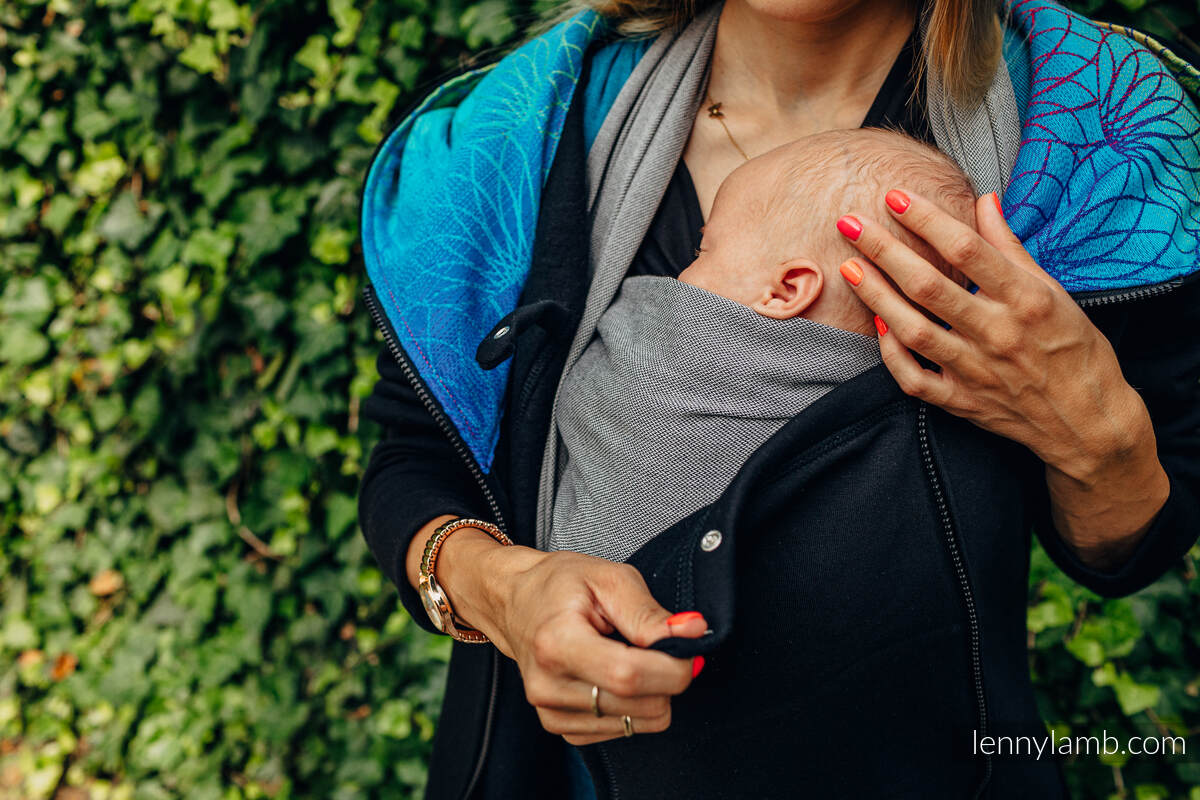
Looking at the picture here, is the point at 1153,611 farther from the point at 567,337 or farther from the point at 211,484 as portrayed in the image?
the point at 211,484

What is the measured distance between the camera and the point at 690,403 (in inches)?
40.6

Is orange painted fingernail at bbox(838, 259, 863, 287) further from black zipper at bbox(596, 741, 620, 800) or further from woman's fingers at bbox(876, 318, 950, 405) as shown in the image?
black zipper at bbox(596, 741, 620, 800)

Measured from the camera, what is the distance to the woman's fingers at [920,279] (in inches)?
36.1

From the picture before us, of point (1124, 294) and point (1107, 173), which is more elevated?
point (1107, 173)

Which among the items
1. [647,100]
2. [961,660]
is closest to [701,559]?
[961,660]

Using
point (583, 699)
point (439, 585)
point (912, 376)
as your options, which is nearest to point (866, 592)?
point (912, 376)

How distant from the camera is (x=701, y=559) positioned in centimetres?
90

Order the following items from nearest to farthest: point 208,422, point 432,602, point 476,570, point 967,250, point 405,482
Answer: point 967,250, point 476,570, point 432,602, point 405,482, point 208,422

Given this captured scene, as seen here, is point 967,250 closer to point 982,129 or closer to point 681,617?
point 982,129

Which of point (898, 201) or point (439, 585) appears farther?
point (439, 585)

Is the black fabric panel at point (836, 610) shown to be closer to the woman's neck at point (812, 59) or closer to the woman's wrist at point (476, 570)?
the woman's wrist at point (476, 570)

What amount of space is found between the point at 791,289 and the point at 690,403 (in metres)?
0.23

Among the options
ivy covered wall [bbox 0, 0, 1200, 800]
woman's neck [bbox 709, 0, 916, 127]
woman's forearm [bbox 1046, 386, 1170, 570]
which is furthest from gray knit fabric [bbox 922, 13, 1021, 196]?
ivy covered wall [bbox 0, 0, 1200, 800]

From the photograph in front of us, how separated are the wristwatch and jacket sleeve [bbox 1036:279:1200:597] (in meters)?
0.90
